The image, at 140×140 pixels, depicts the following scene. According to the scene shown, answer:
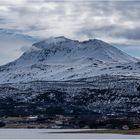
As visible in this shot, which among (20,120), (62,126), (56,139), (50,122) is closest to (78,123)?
(62,126)

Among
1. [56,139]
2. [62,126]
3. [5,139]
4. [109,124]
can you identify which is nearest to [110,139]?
[56,139]

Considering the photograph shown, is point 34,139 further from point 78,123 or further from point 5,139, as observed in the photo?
point 78,123

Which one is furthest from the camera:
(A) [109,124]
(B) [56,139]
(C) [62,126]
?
(C) [62,126]

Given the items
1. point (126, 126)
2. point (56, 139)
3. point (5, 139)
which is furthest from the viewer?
point (126, 126)

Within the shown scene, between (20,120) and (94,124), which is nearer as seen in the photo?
(94,124)

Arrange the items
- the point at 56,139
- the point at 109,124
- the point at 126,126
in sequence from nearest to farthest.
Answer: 1. the point at 56,139
2. the point at 126,126
3. the point at 109,124

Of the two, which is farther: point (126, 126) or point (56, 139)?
point (126, 126)

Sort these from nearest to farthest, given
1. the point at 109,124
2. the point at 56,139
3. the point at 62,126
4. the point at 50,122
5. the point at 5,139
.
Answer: the point at 5,139 < the point at 56,139 < the point at 109,124 < the point at 62,126 < the point at 50,122

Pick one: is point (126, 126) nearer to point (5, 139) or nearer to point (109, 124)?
point (109, 124)

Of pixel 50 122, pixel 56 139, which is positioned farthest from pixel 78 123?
pixel 56 139
